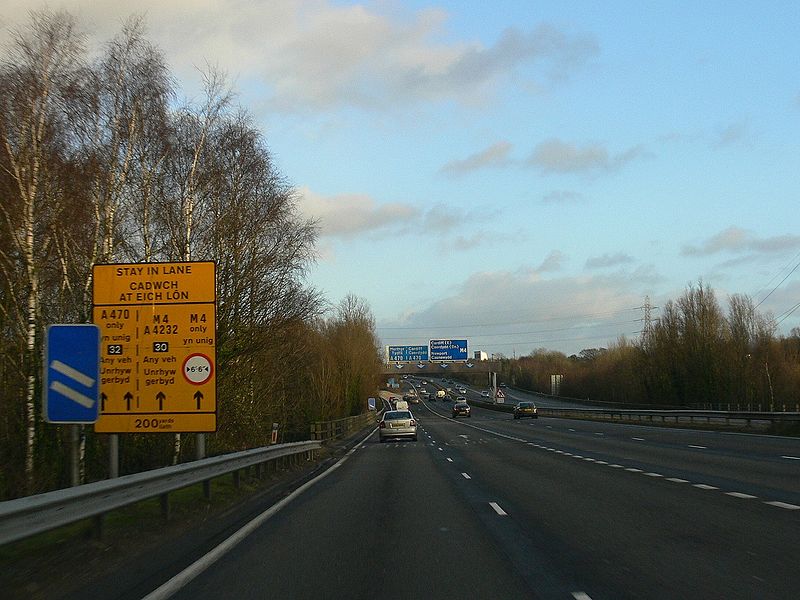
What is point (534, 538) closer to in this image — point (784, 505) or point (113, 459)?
point (784, 505)

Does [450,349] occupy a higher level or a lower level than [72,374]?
higher

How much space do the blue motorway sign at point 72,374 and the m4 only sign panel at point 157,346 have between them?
448cm

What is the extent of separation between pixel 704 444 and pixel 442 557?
2597 cm

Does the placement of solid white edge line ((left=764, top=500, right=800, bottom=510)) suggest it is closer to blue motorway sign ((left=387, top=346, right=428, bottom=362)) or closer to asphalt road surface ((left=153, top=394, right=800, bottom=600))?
asphalt road surface ((left=153, top=394, right=800, bottom=600))

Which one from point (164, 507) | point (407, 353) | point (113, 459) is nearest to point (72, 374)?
point (164, 507)

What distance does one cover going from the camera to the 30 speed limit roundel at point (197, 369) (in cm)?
1711

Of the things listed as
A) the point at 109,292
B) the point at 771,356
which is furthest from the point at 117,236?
the point at 771,356

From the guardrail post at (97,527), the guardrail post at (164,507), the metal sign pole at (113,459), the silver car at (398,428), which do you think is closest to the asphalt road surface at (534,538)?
the guardrail post at (164,507)

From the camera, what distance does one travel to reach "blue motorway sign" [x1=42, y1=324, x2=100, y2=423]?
1222cm

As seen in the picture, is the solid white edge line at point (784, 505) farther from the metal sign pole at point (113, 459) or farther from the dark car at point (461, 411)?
the dark car at point (461, 411)

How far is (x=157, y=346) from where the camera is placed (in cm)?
1705

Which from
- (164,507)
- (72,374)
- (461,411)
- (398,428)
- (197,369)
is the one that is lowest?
(461,411)

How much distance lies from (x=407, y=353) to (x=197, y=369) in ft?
293

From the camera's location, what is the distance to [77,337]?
12469 millimetres
